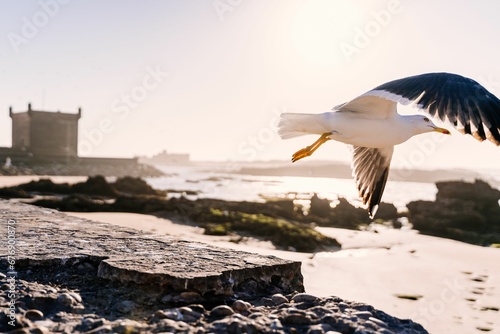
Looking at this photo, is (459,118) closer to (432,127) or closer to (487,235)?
(432,127)

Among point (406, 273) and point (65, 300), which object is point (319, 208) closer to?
point (406, 273)

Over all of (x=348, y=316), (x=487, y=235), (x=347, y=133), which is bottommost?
(x=487, y=235)

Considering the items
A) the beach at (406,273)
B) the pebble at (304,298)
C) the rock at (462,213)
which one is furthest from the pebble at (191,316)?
the rock at (462,213)

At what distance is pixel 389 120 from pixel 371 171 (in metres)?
1.01

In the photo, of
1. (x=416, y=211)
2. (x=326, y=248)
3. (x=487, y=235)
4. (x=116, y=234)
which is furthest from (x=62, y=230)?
(x=416, y=211)

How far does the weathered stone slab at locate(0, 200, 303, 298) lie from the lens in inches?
117

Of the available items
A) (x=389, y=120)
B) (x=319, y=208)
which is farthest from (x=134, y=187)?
(x=389, y=120)

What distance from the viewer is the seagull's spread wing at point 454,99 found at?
131 inches

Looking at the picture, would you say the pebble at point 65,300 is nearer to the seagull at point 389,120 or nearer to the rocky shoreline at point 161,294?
the rocky shoreline at point 161,294

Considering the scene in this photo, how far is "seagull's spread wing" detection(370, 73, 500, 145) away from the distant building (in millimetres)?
54827

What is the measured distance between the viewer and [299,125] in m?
4.65

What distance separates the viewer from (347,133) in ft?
14.3

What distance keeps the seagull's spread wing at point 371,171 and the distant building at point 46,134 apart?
5337 cm

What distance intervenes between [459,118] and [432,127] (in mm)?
1047
